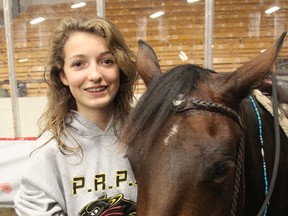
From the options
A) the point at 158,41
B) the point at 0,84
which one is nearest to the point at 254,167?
the point at 158,41

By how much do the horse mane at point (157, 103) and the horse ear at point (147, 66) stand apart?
0.14 metres

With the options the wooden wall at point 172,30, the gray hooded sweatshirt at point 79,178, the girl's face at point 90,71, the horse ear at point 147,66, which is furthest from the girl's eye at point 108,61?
the wooden wall at point 172,30

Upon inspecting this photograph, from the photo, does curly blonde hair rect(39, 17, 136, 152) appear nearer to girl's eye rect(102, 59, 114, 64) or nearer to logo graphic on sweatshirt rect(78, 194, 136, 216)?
girl's eye rect(102, 59, 114, 64)

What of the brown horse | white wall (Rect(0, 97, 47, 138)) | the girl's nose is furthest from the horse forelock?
white wall (Rect(0, 97, 47, 138))

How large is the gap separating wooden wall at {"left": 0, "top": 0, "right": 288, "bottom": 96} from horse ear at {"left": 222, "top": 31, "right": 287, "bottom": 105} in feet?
7.50

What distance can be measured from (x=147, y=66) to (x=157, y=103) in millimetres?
266

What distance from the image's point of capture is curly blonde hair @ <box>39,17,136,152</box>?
4.29 feet

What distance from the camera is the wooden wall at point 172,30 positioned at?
3.38 meters

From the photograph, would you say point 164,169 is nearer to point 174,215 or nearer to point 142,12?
point 174,215

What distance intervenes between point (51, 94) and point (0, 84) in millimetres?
2380

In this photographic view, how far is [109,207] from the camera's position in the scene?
1.22 meters

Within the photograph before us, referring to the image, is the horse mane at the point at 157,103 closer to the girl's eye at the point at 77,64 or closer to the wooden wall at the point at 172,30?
the girl's eye at the point at 77,64

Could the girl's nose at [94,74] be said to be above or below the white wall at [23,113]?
above

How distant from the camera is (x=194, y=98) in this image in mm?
1003
